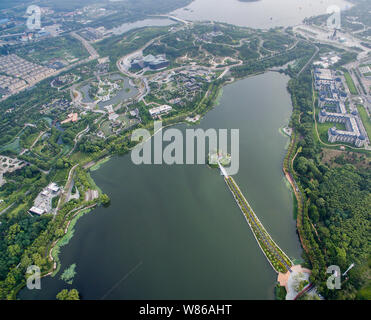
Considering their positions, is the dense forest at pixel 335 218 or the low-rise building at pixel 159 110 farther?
the low-rise building at pixel 159 110

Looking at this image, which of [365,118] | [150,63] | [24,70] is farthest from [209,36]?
[24,70]

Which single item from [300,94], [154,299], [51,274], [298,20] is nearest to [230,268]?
[154,299]

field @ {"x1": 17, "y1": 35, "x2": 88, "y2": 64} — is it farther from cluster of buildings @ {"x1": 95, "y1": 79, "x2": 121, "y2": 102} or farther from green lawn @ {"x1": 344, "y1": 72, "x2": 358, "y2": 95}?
green lawn @ {"x1": 344, "y1": 72, "x2": 358, "y2": 95}

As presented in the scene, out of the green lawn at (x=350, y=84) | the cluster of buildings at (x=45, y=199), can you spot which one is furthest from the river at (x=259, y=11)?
the cluster of buildings at (x=45, y=199)

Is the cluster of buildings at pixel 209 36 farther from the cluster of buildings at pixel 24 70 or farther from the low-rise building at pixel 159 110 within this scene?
the cluster of buildings at pixel 24 70

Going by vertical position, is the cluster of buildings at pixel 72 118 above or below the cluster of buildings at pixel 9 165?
above

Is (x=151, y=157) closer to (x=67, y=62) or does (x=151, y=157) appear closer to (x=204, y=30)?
(x=67, y=62)

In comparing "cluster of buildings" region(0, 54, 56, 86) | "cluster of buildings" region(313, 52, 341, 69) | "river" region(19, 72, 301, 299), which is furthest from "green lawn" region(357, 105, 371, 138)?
"cluster of buildings" region(0, 54, 56, 86)

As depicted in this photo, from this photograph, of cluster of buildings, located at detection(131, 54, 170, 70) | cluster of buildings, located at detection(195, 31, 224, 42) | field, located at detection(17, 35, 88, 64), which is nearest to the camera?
cluster of buildings, located at detection(131, 54, 170, 70)
